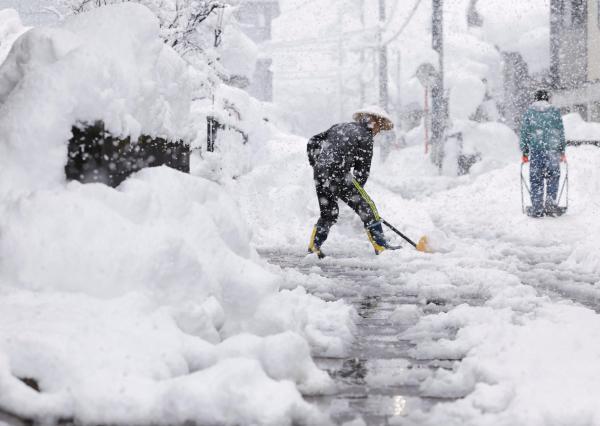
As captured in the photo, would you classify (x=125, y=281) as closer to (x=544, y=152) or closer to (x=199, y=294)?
(x=199, y=294)

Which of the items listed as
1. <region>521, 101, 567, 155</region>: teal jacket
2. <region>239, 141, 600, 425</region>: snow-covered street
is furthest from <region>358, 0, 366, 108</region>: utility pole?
<region>239, 141, 600, 425</region>: snow-covered street

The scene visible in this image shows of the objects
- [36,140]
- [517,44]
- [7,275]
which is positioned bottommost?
[7,275]

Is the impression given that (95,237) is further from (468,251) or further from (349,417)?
(468,251)

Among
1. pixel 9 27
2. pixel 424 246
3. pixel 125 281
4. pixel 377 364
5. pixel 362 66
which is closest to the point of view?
pixel 125 281

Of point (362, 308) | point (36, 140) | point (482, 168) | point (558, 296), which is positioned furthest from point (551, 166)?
point (482, 168)

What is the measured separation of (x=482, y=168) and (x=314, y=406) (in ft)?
71.9

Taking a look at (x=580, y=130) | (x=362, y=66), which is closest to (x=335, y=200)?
(x=580, y=130)

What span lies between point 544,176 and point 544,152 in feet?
1.27

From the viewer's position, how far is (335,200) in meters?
8.11

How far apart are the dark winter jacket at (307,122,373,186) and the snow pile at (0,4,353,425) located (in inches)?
135

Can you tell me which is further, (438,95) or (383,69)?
(383,69)

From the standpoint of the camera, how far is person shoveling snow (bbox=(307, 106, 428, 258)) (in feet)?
25.8

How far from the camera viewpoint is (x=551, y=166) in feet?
36.8

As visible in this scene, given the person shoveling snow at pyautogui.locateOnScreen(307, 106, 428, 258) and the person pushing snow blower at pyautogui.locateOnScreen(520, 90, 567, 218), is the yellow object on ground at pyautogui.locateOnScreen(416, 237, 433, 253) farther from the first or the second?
the person pushing snow blower at pyautogui.locateOnScreen(520, 90, 567, 218)
